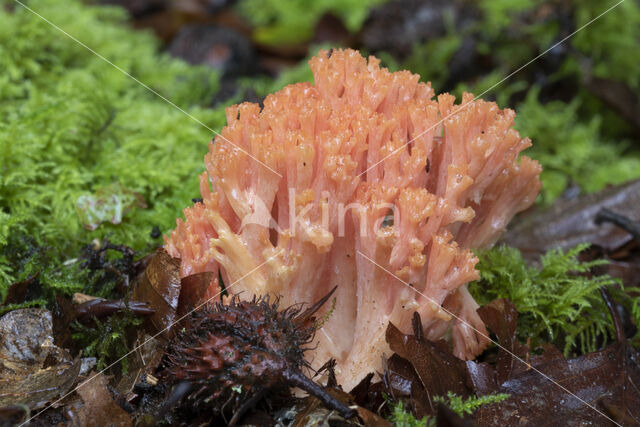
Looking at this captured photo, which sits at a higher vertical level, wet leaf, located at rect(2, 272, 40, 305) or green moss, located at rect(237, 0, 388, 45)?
green moss, located at rect(237, 0, 388, 45)

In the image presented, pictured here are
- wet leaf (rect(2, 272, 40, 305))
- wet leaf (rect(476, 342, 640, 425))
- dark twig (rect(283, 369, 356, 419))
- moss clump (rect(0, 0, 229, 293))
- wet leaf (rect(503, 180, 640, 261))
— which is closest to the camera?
dark twig (rect(283, 369, 356, 419))

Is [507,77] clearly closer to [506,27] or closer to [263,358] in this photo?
[506,27]

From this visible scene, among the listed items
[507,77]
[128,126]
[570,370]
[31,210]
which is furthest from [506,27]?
[31,210]

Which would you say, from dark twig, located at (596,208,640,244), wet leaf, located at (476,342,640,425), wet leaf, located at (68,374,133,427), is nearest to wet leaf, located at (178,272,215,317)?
wet leaf, located at (68,374,133,427)

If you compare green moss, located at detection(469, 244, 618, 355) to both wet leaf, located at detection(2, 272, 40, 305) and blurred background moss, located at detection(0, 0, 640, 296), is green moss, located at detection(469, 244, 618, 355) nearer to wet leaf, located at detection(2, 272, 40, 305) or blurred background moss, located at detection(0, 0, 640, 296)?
blurred background moss, located at detection(0, 0, 640, 296)

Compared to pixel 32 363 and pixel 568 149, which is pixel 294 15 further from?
pixel 32 363
